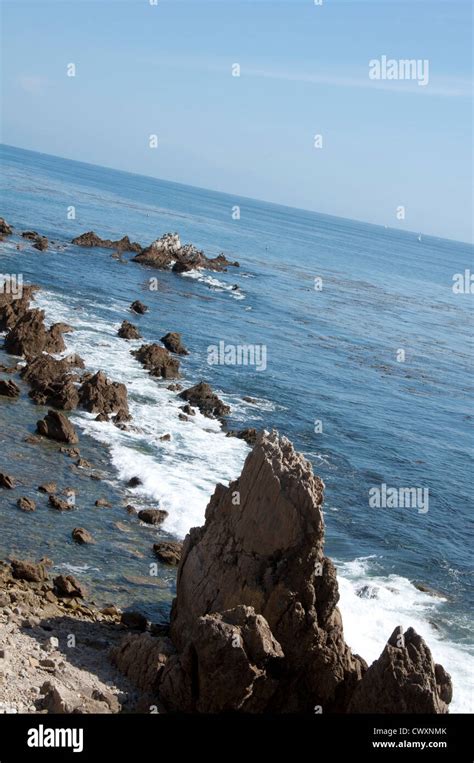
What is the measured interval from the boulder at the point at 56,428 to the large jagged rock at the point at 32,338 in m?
11.2

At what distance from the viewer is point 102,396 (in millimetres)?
43438

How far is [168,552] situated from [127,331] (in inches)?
1227

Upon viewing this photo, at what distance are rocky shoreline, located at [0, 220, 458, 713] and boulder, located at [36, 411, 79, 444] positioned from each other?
12.2 metres

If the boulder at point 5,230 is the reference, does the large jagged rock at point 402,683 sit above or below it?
below

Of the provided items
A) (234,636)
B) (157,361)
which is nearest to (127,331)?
(157,361)

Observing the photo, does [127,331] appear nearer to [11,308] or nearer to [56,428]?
[11,308]

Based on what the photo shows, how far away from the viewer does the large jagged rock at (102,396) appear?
141 feet

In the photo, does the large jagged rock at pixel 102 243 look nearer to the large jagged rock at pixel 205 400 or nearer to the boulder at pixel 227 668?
the large jagged rock at pixel 205 400

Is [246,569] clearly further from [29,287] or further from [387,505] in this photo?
[29,287]

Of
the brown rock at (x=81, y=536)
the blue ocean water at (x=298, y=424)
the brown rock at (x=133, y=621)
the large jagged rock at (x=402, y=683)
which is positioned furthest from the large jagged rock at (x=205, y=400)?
the large jagged rock at (x=402, y=683)

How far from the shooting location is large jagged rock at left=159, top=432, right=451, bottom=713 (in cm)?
1984

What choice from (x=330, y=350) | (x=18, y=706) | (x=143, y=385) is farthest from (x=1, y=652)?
(x=330, y=350)

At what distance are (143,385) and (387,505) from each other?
1670cm

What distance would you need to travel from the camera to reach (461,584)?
Result: 33.7 metres
